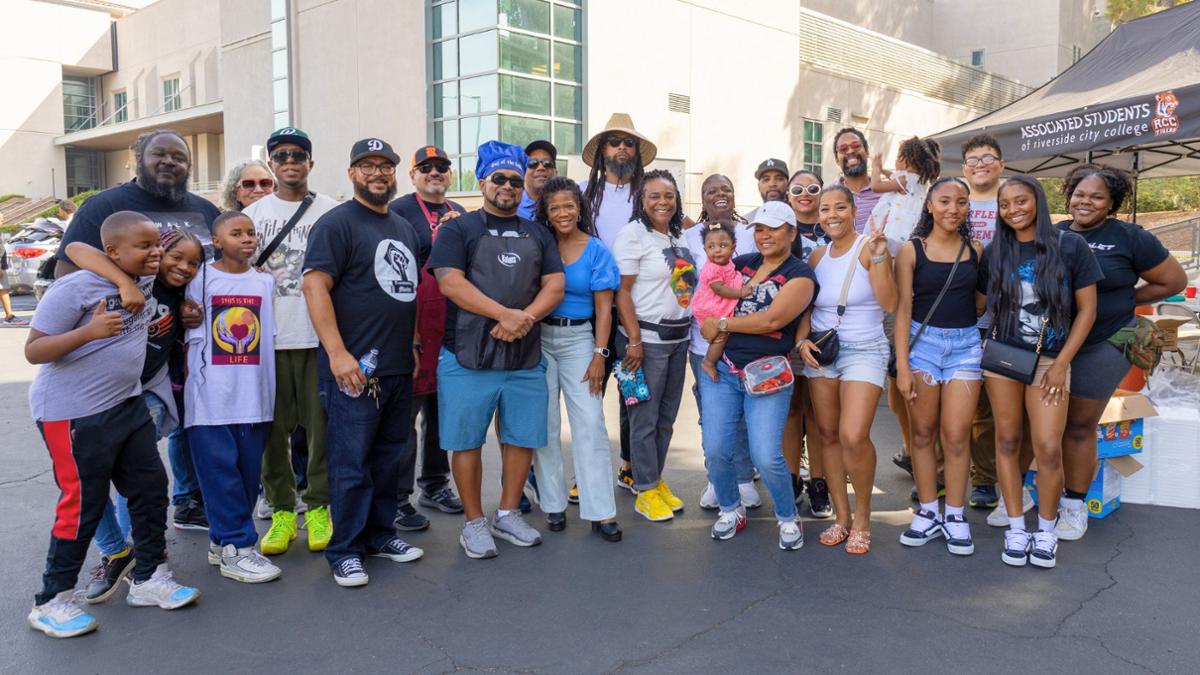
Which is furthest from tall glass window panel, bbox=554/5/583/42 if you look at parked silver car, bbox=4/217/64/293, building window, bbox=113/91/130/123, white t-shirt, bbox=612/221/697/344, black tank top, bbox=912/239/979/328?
building window, bbox=113/91/130/123

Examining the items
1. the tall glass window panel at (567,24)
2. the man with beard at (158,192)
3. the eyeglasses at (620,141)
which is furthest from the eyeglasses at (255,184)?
the tall glass window panel at (567,24)

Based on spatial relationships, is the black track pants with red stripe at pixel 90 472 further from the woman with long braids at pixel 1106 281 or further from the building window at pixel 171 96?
the building window at pixel 171 96

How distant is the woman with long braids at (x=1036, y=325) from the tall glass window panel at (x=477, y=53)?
43.1 feet

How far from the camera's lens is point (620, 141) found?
5.21 meters

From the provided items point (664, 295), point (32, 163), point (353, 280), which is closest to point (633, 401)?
point (664, 295)

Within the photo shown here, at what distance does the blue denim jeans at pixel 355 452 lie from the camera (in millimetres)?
4168

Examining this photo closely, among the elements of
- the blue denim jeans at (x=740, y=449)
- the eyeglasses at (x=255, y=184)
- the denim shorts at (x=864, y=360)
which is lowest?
the blue denim jeans at (x=740, y=449)

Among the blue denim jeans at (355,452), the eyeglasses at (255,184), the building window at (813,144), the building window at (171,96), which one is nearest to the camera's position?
the blue denim jeans at (355,452)

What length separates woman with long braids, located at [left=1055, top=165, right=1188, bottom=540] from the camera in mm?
4477

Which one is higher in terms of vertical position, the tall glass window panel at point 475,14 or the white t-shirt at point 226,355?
the tall glass window panel at point 475,14

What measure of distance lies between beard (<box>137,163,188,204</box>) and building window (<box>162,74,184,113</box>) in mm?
36706

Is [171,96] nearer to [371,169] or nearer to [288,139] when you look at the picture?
[288,139]

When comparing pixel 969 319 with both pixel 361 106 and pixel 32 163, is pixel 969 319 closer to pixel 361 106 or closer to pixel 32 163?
pixel 361 106

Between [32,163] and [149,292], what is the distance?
144 ft
